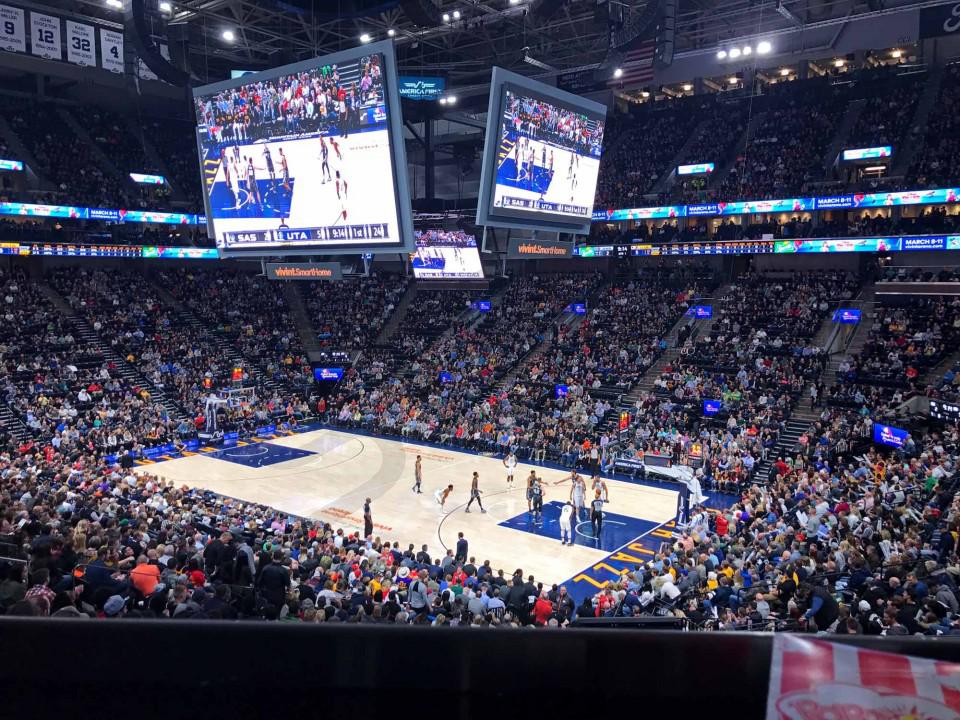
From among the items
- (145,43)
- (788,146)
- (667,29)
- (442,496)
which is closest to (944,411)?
(667,29)

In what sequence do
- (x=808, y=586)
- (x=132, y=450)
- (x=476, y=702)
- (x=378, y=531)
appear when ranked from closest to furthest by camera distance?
1. (x=476, y=702)
2. (x=808, y=586)
3. (x=378, y=531)
4. (x=132, y=450)

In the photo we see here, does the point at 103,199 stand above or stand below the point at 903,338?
above

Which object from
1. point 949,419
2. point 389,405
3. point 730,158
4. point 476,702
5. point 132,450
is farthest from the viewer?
point 730,158

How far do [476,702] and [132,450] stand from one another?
1016 inches

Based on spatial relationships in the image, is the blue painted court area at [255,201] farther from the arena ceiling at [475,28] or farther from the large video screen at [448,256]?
the arena ceiling at [475,28]

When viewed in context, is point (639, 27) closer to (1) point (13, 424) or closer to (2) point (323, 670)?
(2) point (323, 670)

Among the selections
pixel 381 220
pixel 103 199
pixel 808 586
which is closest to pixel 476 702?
pixel 808 586

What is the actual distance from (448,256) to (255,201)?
10.2 meters

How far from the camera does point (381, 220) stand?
14.7 m

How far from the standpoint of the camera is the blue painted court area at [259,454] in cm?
2514

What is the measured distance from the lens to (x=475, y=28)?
3075 centimetres

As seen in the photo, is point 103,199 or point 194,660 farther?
point 103,199

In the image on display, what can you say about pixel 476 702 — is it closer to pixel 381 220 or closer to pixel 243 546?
pixel 243 546

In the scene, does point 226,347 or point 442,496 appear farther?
point 226,347
